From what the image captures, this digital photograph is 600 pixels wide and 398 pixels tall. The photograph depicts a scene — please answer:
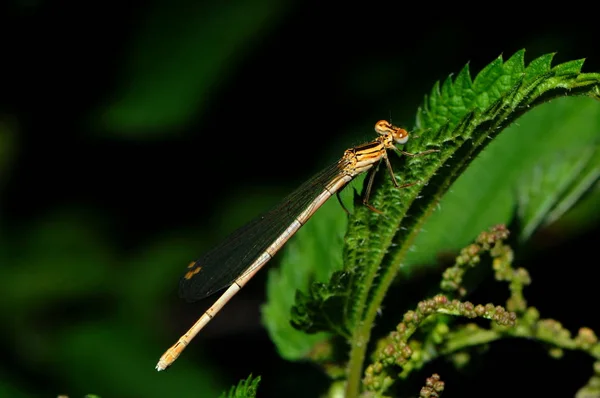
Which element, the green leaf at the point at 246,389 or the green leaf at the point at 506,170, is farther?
the green leaf at the point at 506,170

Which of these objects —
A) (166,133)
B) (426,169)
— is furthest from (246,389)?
(166,133)

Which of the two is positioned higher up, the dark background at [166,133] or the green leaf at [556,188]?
the dark background at [166,133]

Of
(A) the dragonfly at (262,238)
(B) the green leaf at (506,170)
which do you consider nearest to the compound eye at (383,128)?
(A) the dragonfly at (262,238)

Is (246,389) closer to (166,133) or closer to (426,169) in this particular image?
(426,169)

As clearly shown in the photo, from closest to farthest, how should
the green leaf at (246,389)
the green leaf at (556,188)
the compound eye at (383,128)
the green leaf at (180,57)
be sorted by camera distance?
the green leaf at (246,389), the green leaf at (556,188), the compound eye at (383,128), the green leaf at (180,57)

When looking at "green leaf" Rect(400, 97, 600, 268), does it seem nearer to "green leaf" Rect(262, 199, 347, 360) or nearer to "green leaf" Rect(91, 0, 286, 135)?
"green leaf" Rect(262, 199, 347, 360)

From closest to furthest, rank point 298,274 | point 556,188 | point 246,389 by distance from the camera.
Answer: point 246,389 → point 556,188 → point 298,274

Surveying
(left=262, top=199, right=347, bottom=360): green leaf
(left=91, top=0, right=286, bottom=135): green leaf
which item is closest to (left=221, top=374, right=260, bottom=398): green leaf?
(left=262, top=199, right=347, bottom=360): green leaf

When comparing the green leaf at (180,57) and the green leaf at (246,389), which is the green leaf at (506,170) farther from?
the green leaf at (180,57)
